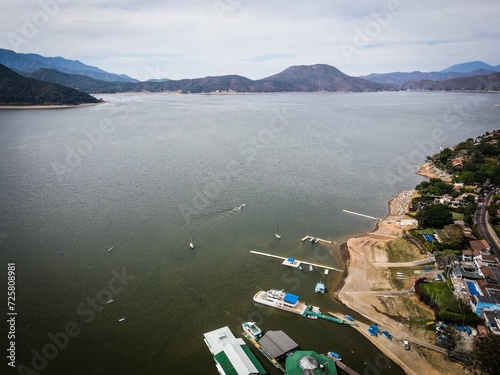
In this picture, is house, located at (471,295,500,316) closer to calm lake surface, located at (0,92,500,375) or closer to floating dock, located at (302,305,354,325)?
calm lake surface, located at (0,92,500,375)

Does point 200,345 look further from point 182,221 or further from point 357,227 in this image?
point 357,227

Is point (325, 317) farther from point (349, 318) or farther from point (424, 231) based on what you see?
point (424, 231)

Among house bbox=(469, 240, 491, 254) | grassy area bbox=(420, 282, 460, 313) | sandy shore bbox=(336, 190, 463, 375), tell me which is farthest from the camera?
house bbox=(469, 240, 491, 254)

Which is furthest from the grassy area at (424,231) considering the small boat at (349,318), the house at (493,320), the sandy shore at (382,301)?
the small boat at (349,318)

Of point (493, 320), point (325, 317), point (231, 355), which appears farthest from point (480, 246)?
point (231, 355)

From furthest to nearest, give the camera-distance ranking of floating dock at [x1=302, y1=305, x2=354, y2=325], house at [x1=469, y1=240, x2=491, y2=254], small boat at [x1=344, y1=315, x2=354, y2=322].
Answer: house at [x1=469, y1=240, x2=491, y2=254] < small boat at [x1=344, y1=315, x2=354, y2=322] < floating dock at [x1=302, y1=305, x2=354, y2=325]

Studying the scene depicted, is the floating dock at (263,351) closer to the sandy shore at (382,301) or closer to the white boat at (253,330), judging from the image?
the white boat at (253,330)

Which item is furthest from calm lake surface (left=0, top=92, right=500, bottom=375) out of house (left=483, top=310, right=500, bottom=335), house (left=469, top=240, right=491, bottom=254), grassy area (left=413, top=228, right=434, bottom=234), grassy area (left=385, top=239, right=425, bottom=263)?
house (left=469, top=240, right=491, bottom=254)
